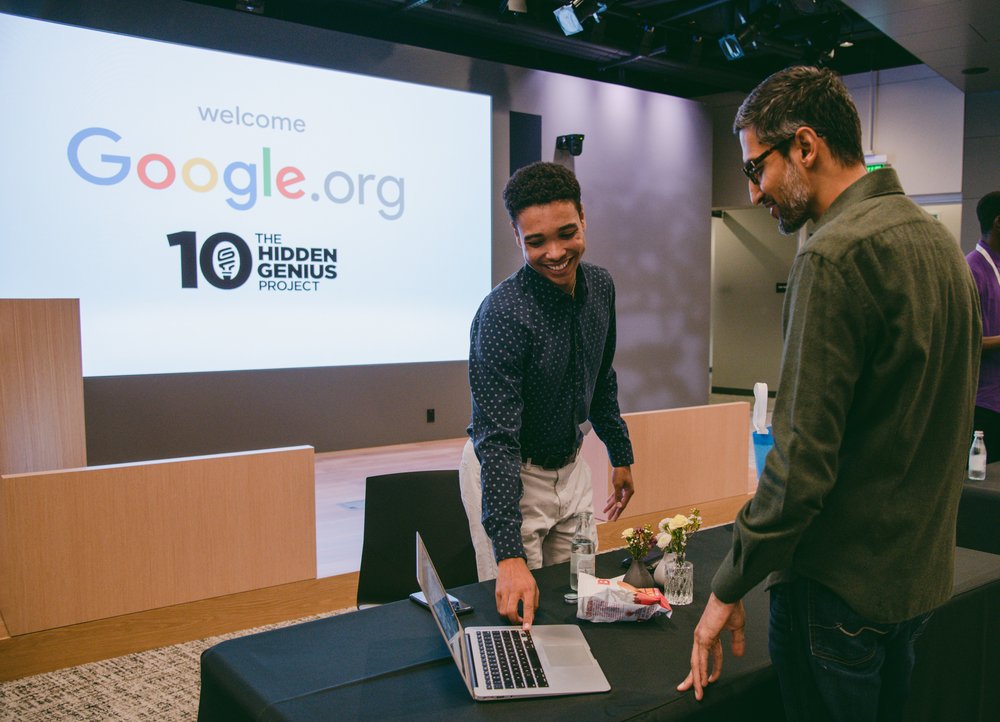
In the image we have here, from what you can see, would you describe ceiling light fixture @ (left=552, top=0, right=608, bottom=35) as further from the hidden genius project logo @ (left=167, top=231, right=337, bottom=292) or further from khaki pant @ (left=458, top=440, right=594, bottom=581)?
khaki pant @ (left=458, top=440, right=594, bottom=581)

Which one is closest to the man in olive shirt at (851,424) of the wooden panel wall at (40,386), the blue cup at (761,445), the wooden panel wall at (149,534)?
the wooden panel wall at (149,534)

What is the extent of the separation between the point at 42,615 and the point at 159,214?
3472 mm

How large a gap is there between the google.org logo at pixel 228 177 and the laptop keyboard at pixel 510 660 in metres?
5.04

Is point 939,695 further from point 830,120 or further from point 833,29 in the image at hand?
point 833,29

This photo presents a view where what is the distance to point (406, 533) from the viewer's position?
2.43 metres

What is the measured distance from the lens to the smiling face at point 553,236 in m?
1.79

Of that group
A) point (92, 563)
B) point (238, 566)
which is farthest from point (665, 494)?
point (92, 563)

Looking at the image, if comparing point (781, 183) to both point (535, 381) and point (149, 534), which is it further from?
point (149, 534)

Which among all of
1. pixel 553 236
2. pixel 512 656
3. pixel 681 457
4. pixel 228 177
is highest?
pixel 228 177

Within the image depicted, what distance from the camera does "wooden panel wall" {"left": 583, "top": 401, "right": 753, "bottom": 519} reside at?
4340mm

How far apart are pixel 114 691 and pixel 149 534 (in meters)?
0.59

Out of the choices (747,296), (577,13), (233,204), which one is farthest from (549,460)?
(747,296)

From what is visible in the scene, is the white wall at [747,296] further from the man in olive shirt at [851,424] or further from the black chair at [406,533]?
the man in olive shirt at [851,424]

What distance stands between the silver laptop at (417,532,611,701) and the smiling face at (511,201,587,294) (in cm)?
72
